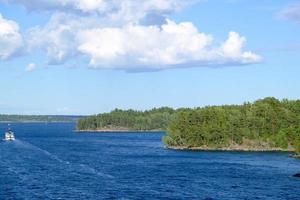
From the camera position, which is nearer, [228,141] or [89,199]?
[89,199]

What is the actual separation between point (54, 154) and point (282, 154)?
2649 inches

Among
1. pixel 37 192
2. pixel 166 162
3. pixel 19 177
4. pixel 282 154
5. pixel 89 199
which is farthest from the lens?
pixel 282 154

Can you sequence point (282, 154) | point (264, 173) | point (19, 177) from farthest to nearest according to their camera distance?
1. point (282, 154)
2. point (264, 173)
3. point (19, 177)

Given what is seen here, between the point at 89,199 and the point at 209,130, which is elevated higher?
the point at 209,130

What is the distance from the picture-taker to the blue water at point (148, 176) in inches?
3903

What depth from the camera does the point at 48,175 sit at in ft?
404

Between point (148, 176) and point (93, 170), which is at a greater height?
point (93, 170)

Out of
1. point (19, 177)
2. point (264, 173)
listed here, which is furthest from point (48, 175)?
point (264, 173)

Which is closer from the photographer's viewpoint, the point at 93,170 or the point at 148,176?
the point at 148,176

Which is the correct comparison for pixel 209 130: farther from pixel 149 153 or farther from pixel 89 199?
pixel 89 199

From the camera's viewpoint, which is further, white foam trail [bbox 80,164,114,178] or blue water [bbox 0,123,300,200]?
white foam trail [bbox 80,164,114,178]

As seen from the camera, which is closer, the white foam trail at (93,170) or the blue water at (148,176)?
the blue water at (148,176)

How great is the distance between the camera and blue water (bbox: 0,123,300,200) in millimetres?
99125

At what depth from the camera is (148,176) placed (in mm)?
122188
